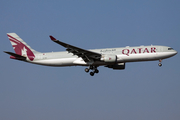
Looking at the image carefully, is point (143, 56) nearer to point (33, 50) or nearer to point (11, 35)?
point (33, 50)

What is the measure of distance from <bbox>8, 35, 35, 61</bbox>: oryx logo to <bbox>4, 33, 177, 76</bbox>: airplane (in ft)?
0.59

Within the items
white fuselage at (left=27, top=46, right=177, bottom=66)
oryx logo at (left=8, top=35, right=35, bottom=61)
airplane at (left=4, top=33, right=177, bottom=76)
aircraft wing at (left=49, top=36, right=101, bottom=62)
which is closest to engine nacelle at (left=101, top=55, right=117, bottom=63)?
airplane at (left=4, top=33, right=177, bottom=76)

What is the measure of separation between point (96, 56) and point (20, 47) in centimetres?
1461

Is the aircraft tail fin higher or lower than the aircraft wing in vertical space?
higher

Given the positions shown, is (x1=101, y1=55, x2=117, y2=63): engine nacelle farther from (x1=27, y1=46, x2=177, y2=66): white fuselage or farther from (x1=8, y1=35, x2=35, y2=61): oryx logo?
(x1=8, y1=35, x2=35, y2=61): oryx logo

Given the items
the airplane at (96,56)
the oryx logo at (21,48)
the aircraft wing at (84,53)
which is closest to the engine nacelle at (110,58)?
the airplane at (96,56)

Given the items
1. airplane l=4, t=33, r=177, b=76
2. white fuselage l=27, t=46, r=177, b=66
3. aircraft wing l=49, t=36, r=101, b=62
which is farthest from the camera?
white fuselage l=27, t=46, r=177, b=66

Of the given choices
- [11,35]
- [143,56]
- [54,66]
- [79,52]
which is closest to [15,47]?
[11,35]

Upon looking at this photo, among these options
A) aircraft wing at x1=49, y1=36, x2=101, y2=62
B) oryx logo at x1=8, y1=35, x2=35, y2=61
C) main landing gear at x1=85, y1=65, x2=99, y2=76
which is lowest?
main landing gear at x1=85, y1=65, x2=99, y2=76

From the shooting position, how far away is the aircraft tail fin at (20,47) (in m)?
53.9

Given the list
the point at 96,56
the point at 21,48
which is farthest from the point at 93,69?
the point at 21,48

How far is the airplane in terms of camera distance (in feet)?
160

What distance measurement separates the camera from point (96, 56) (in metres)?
49.2

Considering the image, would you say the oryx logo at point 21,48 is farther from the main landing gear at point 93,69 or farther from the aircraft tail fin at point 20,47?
the main landing gear at point 93,69
